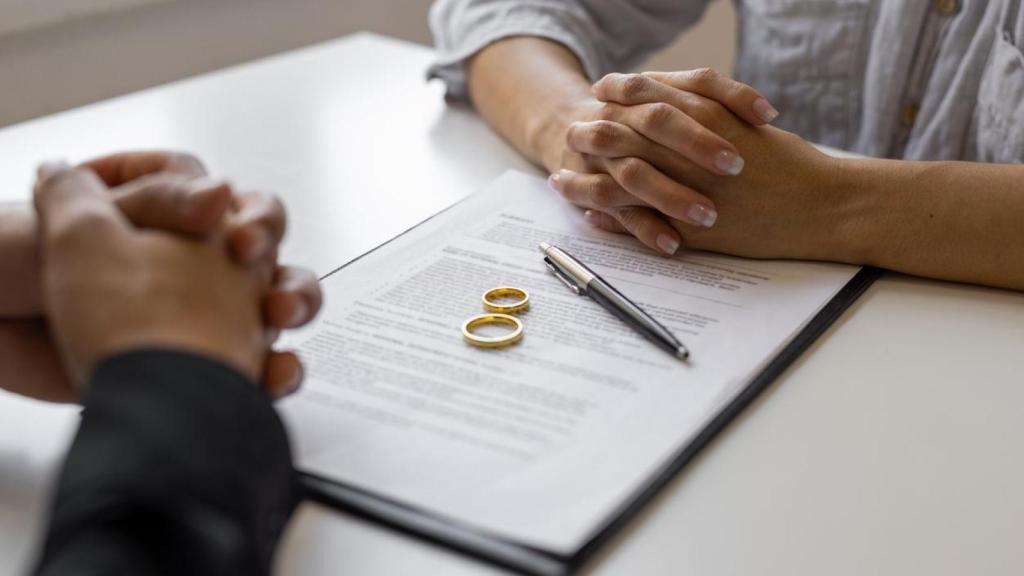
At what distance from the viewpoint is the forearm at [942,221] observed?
28.9 inches

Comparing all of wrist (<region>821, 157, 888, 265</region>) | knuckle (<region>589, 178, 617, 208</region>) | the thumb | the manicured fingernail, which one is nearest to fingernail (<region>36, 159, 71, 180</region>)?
the thumb

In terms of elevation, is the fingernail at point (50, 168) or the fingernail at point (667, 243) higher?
the fingernail at point (50, 168)

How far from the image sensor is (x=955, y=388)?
0.62 metres

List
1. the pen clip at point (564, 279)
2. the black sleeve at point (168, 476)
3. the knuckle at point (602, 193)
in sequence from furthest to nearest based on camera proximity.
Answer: the knuckle at point (602, 193) → the pen clip at point (564, 279) → the black sleeve at point (168, 476)

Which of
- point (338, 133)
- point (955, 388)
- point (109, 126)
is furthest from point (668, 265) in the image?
point (109, 126)

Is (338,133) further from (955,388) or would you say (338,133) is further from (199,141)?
(955,388)

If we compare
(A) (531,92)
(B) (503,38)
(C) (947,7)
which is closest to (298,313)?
(A) (531,92)

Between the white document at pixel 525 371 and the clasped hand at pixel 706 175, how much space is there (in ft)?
0.06

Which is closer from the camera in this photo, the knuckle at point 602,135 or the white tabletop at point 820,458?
the white tabletop at point 820,458

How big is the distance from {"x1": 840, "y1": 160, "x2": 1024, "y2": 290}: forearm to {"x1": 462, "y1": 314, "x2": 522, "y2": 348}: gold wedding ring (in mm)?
264

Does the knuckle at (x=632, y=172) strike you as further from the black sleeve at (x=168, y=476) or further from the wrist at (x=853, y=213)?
the black sleeve at (x=168, y=476)

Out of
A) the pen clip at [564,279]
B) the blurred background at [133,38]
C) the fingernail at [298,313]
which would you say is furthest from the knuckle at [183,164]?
the blurred background at [133,38]

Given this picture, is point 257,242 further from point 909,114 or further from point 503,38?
point 909,114

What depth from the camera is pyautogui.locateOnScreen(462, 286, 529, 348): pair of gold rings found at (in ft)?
2.10
